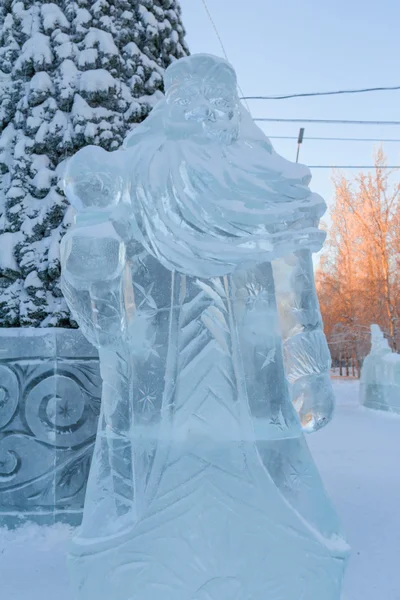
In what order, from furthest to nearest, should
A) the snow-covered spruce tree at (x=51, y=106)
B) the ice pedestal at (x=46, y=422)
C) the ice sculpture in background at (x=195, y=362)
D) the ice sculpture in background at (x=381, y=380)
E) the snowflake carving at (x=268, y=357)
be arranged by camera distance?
the ice sculpture in background at (x=381, y=380) < the snow-covered spruce tree at (x=51, y=106) < the ice pedestal at (x=46, y=422) < the snowflake carving at (x=268, y=357) < the ice sculpture in background at (x=195, y=362)

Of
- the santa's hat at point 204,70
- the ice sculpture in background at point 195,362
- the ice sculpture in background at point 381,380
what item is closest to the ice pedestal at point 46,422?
the ice sculpture in background at point 195,362

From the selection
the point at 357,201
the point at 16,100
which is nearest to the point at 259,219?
the point at 16,100

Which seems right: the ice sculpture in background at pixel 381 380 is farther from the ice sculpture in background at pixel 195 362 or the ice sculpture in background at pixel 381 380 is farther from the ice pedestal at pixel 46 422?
the ice sculpture in background at pixel 195 362

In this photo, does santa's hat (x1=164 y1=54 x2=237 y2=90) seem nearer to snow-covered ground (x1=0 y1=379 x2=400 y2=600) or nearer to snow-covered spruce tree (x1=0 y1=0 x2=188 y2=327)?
snow-covered spruce tree (x1=0 y1=0 x2=188 y2=327)

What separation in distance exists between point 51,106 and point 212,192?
1.13 meters

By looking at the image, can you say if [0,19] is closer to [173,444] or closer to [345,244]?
[173,444]

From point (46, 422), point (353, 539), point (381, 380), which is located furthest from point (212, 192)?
point (381, 380)

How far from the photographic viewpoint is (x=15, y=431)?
1629 millimetres

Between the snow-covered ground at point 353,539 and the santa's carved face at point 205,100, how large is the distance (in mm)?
1057

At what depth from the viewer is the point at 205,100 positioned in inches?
38.8

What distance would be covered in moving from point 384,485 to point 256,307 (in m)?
1.51

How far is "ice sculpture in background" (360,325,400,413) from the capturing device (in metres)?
5.41

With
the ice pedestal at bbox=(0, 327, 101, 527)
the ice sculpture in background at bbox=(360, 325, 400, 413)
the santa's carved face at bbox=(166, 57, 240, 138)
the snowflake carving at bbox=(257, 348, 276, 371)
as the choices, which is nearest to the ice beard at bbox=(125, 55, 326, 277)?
the santa's carved face at bbox=(166, 57, 240, 138)

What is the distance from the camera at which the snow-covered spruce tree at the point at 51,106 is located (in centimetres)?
175
